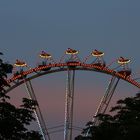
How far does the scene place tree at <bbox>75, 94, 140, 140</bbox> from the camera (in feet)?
65.5

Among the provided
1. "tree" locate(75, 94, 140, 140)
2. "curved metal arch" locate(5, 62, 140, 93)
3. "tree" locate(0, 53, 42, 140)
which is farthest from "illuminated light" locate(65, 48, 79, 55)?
"tree" locate(0, 53, 42, 140)

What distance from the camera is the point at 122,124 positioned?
22750 millimetres

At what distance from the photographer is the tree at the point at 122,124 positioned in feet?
65.5

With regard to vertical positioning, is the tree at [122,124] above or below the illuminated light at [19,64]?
below

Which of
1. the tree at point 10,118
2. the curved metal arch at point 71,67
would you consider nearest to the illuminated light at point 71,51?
the curved metal arch at point 71,67

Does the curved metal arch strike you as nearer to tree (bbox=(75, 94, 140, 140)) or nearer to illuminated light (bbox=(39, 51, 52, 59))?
illuminated light (bbox=(39, 51, 52, 59))

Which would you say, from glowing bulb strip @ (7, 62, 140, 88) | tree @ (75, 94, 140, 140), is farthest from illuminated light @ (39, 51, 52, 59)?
tree @ (75, 94, 140, 140)

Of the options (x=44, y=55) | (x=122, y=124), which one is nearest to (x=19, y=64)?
(x=44, y=55)

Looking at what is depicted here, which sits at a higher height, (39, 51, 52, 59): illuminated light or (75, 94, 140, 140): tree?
(39, 51, 52, 59): illuminated light

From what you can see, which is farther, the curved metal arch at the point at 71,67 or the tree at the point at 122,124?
the curved metal arch at the point at 71,67

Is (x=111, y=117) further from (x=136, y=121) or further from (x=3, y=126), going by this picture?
(x=3, y=126)

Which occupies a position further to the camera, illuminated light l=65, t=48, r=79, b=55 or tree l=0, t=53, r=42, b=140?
illuminated light l=65, t=48, r=79, b=55

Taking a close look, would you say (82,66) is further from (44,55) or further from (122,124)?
(122,124)

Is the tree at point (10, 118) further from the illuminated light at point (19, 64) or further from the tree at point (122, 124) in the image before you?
the illuminated light at point (19, 64)
